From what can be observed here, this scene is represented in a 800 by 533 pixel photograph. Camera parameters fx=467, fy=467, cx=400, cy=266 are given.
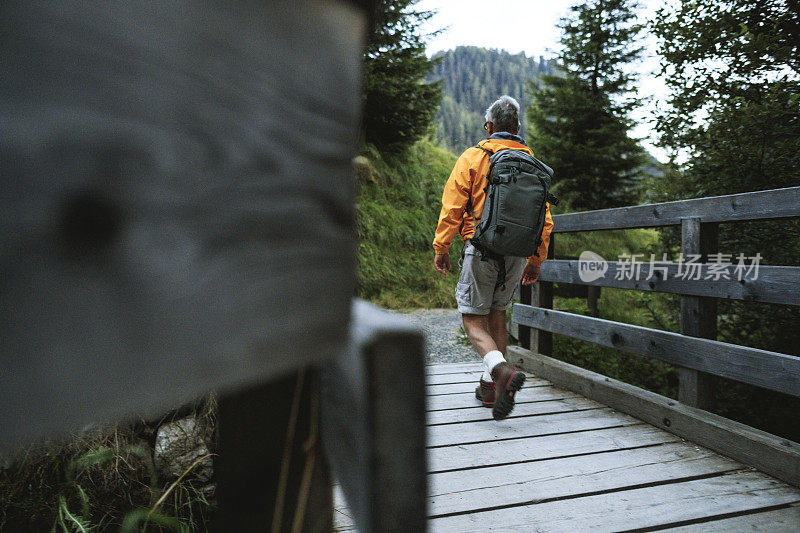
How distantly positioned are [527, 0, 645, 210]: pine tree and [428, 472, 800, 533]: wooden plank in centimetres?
902

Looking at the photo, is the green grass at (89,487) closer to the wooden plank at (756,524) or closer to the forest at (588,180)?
the forest at (588,180)

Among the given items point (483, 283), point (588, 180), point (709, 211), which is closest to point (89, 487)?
point (483, 283)

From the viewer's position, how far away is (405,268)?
30.0 feet

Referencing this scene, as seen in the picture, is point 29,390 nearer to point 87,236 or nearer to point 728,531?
point 87,236

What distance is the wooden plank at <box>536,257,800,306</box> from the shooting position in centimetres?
241

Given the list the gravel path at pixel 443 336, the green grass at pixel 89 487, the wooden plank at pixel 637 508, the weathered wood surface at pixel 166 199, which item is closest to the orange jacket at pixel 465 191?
the gravel path at pixel 443 336

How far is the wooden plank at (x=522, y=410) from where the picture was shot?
316 centimetres

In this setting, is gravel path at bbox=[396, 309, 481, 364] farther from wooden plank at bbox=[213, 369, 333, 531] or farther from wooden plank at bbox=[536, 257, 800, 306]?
wooden plank at bbox=[213, 369, 333, 531]

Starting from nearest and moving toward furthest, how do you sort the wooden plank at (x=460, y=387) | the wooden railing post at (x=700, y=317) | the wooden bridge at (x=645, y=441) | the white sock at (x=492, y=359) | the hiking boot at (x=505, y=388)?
the wooden bridge at (x=645, y=441)
the wooden railing post at (x=700, y=317)
the hiking boot at (x=505, y=388)
the white sock at (x=492, y=359)
the wooden plank at (x=460, y=387)

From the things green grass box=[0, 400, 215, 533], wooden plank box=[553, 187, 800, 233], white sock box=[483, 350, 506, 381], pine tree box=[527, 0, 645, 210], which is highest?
pine tree box=[527, 0, 645, 210]

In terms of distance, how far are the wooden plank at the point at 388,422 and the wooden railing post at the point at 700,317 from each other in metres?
2.93

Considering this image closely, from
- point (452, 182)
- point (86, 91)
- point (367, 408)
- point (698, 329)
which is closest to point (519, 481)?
point (698, 329)

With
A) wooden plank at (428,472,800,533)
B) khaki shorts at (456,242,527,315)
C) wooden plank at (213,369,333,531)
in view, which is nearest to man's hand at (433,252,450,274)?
khaki shorts at (456,242,527,315)

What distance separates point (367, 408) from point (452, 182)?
113 inches
